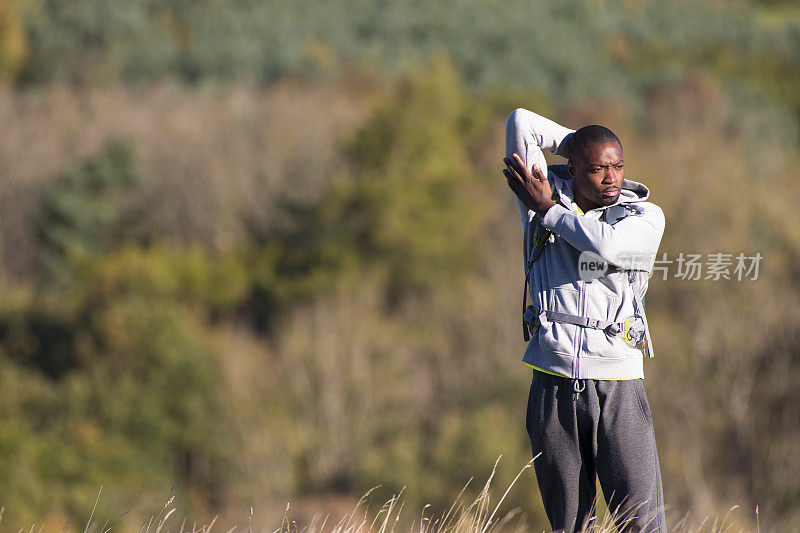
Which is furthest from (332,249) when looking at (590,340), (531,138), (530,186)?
(590,340)

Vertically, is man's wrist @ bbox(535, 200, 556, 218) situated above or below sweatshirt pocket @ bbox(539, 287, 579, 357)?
above

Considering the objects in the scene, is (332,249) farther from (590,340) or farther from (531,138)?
(590,340)

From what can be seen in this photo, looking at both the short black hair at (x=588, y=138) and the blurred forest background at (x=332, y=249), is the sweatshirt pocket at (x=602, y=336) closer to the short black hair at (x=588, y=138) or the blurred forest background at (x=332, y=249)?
the short black hair at (x=588, y=138)

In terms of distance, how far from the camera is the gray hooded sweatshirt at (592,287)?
2.47 metres

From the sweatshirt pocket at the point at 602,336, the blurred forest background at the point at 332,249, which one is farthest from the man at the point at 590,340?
the blurred forest background at the point at 332,249

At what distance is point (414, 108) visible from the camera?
3416 centimetres

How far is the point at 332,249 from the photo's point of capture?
30.8m

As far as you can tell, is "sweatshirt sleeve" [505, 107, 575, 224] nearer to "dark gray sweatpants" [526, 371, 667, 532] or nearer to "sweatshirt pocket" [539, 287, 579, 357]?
"sweatshirt pocket" [539, 287, 579, 357]

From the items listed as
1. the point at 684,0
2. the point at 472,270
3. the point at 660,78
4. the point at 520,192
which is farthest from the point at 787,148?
the point at 520,192

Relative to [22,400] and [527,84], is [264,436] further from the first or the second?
[527,84]

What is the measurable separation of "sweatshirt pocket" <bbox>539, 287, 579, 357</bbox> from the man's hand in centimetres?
24

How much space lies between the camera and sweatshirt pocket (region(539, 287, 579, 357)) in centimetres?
251

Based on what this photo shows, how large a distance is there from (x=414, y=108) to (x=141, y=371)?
14659 mm

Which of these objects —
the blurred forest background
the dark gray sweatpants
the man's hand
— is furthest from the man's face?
the blurred forest background
